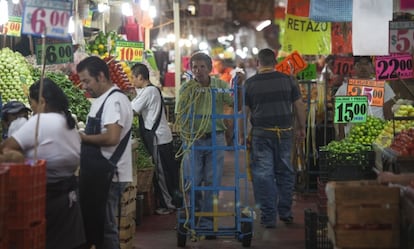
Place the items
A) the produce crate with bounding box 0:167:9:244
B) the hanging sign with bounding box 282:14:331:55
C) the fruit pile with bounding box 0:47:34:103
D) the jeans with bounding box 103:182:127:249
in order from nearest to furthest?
the produce crate with bounding box 0:167:9:244 < the jeans with bounding box 103:182:127:249 < the fruit pile with bounding box 0:47:34:103 < the hanging sign with bounding box 282:14:331:55

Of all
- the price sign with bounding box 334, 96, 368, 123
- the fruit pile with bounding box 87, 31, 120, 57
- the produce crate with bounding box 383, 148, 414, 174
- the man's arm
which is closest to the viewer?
the man's arm

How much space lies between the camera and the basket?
11.3 m

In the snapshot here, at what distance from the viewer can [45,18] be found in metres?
6.51

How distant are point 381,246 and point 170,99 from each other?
10297 millimetres

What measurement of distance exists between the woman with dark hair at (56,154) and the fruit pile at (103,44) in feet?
24.8

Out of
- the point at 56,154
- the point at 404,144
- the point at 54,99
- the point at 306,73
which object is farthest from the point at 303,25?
the point at 56,154

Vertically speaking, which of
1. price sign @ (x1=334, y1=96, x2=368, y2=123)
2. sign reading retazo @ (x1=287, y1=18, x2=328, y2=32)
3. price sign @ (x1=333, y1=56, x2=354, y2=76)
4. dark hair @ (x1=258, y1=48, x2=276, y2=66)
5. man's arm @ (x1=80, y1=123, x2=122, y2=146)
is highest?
sign reading retazo @ (x1=287, y1=18, x2=328, y2=32)

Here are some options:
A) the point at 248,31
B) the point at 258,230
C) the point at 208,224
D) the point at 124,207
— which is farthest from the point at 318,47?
the point at 248,31

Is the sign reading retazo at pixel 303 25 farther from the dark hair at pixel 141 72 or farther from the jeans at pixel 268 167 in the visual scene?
the jeans at pixel 268 167

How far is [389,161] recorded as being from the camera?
8.05 meters

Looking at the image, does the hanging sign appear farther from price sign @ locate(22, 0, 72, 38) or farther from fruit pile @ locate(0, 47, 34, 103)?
price sign @ locate(22, 0, 72, 38)

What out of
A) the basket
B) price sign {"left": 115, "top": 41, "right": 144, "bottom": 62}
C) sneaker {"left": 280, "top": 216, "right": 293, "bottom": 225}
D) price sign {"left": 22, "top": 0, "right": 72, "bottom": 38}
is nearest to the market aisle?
sneaker {"left": 280, "top": 216, "right": 293, "bottom": 225}

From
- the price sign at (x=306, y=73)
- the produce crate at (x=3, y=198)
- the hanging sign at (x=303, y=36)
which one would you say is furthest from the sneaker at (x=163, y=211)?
the produce crate at (x=3, y=198)

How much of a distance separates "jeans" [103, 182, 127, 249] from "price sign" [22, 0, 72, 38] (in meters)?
1.61
